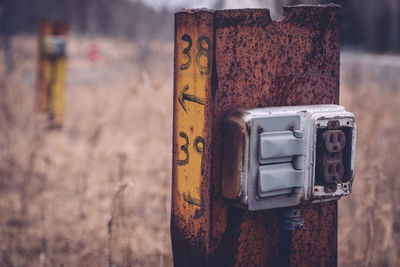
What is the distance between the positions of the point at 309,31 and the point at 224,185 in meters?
0.50

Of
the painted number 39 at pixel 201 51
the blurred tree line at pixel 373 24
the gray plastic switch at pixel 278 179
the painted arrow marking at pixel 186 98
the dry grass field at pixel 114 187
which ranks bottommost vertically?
the dry grass field at pixel 114 187

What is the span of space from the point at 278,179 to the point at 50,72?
18.6 feet

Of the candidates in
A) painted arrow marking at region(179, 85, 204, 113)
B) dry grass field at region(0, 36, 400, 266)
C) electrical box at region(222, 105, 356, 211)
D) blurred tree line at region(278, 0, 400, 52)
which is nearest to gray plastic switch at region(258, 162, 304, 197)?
electrical box at region(222, 105, 356, 211)

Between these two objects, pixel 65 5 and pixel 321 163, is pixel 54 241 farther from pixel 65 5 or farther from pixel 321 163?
pixel 65 5

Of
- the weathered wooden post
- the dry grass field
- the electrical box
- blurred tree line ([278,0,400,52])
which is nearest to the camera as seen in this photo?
the electrical box

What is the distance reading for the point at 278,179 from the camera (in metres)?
1.15

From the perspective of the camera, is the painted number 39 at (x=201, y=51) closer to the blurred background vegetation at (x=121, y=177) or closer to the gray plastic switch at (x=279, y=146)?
the gray plastic switch at (x=279, y=146)

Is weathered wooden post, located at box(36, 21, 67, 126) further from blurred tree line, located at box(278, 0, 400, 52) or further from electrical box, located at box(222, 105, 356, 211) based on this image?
blurred tree line, located at box(278, 0, 400, 52)

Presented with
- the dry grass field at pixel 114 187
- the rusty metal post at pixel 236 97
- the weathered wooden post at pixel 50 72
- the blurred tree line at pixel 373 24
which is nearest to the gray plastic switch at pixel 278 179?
the rusty metal post at pixel 236 97

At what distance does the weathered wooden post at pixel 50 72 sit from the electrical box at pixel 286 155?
17.6ft

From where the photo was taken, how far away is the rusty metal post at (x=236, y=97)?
117 centimetres

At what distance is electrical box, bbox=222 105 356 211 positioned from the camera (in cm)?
113

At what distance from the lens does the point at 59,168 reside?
4.51 meters

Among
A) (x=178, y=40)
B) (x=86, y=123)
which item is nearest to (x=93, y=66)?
(x=86, y=123)
